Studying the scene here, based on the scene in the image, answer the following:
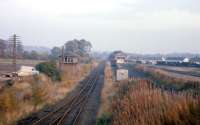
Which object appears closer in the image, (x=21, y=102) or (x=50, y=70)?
(x=21, y=102)

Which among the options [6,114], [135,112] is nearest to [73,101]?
[6,114]

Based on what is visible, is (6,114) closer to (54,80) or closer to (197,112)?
(197,112)

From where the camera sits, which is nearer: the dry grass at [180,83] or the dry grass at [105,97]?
the dry grass at [105,97]

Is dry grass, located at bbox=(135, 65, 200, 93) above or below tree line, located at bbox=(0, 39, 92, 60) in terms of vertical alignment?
below

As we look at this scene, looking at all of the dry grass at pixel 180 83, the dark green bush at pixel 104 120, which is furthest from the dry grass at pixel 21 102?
the dry grass at pixel 180 83

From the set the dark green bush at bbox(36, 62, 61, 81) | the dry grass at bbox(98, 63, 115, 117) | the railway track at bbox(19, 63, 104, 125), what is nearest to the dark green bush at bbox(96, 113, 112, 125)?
the railway track at bbox(19, 63, 104, 125)

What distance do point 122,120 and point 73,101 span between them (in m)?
17.5

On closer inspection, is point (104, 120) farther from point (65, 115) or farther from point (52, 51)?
point (52, 51)

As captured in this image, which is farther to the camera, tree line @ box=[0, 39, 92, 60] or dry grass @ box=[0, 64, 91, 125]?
tree line @ box=[0, 39, 92, 60]

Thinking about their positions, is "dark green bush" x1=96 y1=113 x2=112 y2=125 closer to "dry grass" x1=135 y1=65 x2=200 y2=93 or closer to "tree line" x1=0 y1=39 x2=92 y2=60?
"dry grass" x1=135 y1=65 x2=200 y2=93

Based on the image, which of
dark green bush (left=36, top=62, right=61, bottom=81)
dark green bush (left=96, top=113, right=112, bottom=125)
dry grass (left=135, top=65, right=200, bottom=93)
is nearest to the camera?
dark green bush (left=96, top=113, right=112, bottom=125)

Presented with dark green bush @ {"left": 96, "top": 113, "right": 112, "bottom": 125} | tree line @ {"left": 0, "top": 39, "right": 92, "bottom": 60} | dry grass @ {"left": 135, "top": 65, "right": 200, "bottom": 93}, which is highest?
tree line @ {"left": 0, "top": 39, "right": 92, "bottom": 60}

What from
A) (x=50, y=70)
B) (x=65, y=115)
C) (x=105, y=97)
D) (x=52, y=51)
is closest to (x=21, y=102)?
(x=65, y=115)

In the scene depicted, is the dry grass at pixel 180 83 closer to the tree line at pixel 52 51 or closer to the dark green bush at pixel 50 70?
the dark green bush at pixel 50 70
